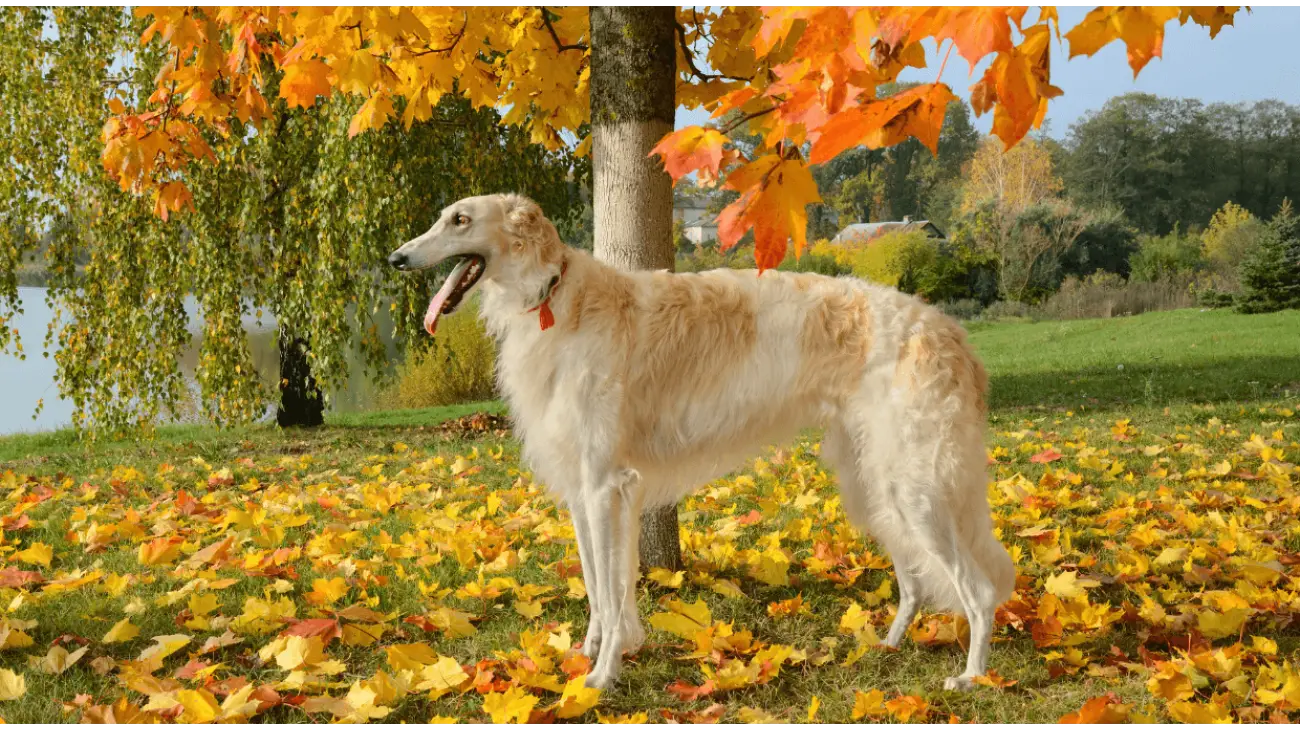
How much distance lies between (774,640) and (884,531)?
0.57 meters

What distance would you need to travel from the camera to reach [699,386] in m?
3.20

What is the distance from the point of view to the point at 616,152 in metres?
3.76

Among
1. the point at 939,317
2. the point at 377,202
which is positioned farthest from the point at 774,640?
the point at 377,202

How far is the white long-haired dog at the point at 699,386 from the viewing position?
299 centimetres

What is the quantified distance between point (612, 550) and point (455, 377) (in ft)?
37.5

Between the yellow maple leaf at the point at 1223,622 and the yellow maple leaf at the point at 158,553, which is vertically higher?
the yellow maple leaf at the point at 158,553

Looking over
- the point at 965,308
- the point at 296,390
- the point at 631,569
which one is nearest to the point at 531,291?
the point at 631,569

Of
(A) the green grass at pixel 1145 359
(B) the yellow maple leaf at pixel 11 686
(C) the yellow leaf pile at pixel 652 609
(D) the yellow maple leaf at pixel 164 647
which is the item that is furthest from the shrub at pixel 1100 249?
(B) the yellow maple leaf at pixel 11 686

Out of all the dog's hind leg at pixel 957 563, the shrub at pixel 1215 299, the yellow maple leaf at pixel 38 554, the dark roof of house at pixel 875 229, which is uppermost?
the dark roof of house at pixel 875 229

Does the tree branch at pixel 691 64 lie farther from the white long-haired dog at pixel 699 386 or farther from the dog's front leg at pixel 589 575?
the dog's front leg at pixel 589 575

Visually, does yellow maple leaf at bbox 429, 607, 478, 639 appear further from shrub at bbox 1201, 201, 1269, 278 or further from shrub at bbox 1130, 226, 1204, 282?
shrub at bbox 1130, 226, 1204, 282

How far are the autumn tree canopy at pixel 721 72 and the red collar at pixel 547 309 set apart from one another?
591mm

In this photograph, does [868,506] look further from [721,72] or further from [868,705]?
[721,72]

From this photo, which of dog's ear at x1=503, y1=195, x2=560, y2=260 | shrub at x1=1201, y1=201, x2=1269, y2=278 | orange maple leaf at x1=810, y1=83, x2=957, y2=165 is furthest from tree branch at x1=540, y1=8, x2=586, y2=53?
shrub at x1=1201, y1=201, x2=1269, y2=278
